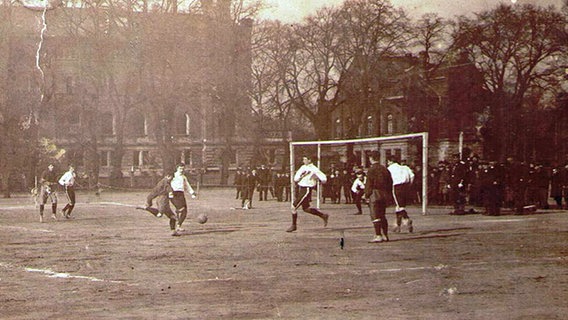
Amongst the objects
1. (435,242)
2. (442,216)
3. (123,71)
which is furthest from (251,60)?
(435,242)

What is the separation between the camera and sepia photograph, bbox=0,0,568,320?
9.02 m

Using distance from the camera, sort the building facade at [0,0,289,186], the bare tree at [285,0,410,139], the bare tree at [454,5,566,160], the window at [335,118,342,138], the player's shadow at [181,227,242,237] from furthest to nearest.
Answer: the window at [335,118,342,138]
the building facade at [0,0,289,186]
the bare tree at [285,0,410,139]
the bare tree at [454,5,566,160]
the player's shadow at [181,227,242,237]

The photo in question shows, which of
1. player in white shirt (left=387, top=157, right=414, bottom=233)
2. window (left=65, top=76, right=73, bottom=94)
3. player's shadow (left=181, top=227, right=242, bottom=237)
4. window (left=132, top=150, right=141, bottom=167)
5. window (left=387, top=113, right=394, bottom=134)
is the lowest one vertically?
player's shadow (left=181, top=227, right=242, bottom=237)

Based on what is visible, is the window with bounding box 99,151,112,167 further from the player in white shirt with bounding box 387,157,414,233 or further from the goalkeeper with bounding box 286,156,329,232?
the player in white shirt with bounding box 387,157,414,233

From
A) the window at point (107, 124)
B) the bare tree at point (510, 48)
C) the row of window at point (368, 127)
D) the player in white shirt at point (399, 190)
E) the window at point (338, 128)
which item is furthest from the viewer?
the window at point (338, 128)

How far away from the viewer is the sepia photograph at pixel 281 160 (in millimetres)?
9016

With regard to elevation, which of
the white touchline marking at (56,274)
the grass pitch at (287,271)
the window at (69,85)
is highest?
the window at (69,85)

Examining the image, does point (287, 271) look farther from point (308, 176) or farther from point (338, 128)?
point (338, 128)

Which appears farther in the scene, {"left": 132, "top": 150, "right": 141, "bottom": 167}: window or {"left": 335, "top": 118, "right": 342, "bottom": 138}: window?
{"left": 335, "top": 118, "right": 342, "bottom": 138}: window

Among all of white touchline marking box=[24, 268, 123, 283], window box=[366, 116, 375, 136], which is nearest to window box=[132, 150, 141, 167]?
window box=[366, 116, 375, 136]

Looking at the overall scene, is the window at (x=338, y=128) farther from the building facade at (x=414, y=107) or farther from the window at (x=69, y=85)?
the window at (x=69, y=85)

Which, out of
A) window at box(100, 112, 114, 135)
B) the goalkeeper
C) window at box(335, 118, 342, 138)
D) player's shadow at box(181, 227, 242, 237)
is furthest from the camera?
window at box(335, 118, 342, 138)

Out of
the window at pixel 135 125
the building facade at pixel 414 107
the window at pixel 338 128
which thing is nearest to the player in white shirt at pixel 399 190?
the building facade at pixel 414 107

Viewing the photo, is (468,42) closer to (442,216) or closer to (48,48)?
(442,216)
